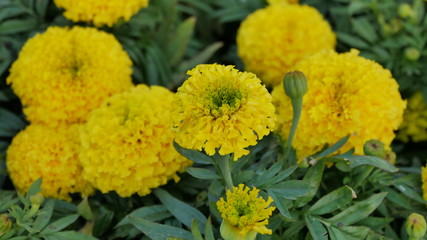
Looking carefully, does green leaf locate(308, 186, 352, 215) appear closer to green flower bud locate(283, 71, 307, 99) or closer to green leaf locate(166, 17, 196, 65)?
green flower bud locate(283, 71, 307, 99)

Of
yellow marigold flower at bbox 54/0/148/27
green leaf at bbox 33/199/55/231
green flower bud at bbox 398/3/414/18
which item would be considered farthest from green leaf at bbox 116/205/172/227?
green flower bud at bbox 398/3/414/18

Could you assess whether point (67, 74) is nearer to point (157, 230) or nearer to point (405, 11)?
point (157, 230)

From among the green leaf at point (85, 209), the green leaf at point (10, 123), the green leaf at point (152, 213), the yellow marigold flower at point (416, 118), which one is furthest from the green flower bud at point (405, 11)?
the green leaf at point (10, 123)

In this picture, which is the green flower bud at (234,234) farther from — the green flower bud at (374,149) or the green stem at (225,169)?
the green flower bud at (374,149)

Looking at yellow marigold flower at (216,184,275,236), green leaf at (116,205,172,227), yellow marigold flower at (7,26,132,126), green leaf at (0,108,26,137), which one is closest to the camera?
yellow marigold flower at (216,184,275,236)

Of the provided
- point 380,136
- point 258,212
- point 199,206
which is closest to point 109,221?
point 199,206

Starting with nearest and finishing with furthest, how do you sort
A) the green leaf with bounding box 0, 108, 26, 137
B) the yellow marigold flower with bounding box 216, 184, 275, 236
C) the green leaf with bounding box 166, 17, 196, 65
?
the yellow marigold flower with bounding box 216, 184, 275, 236
the green leaf with bounding box 0, 108, 26, 137
the green leaf with bounding box 166, 17, 196, 65
